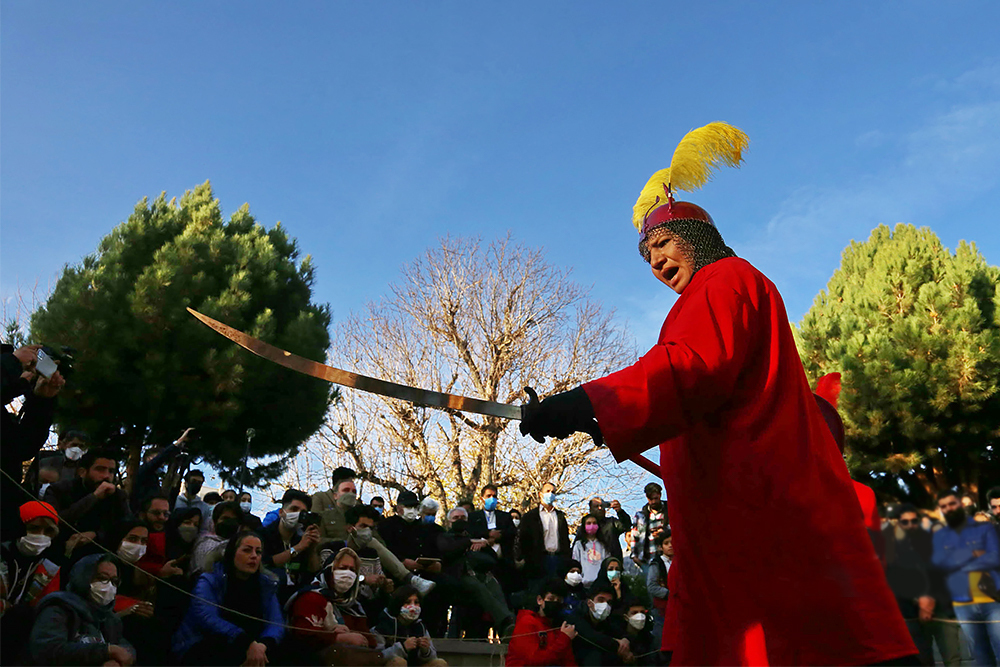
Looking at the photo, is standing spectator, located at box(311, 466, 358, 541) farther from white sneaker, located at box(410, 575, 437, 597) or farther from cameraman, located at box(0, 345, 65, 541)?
cameraman, located at box(0, 345, 65, 541)

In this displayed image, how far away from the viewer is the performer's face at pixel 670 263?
2.73 metres

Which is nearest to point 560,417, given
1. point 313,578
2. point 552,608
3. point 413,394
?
point 413,394

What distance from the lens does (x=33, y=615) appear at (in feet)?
13.7

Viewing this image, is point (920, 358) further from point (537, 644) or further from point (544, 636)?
point (537, 644)

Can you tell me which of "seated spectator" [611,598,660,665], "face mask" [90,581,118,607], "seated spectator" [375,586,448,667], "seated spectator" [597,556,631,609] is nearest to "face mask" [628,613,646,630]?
"seated spectator" [611,598,660,665]

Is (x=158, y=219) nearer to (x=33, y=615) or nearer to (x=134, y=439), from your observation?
(x=134, y=439)

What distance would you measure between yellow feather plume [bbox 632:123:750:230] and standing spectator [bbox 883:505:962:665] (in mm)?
1423

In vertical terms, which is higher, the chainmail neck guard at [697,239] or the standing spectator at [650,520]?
the standing spectator at [650,520]

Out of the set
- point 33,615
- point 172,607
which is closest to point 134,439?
point 172,607

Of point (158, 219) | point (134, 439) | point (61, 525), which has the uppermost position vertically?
point (158, 219)

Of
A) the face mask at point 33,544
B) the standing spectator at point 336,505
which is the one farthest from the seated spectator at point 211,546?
the face mask at point 33,544

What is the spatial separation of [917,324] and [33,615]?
576 inches

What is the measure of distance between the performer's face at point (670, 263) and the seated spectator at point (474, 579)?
544cm

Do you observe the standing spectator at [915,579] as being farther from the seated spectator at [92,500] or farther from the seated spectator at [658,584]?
the seated spectator at [658,584]
